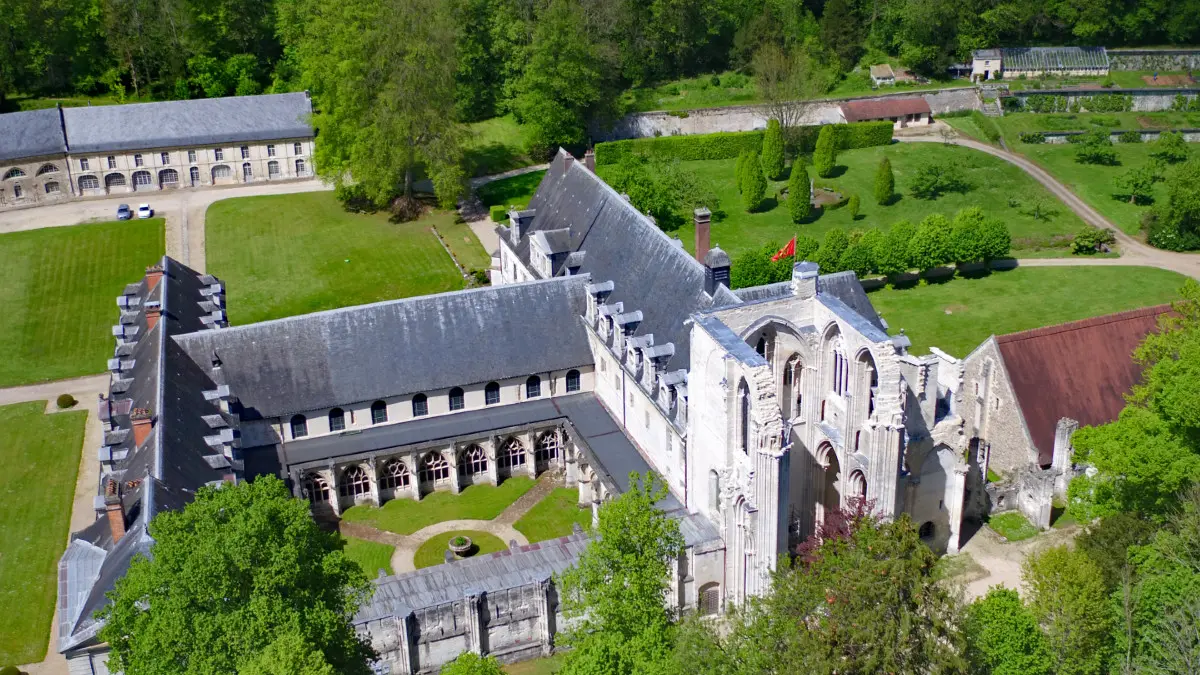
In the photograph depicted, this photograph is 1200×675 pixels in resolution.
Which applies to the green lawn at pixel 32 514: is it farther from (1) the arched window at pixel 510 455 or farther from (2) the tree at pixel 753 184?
(2) the tree at pixel 753 184

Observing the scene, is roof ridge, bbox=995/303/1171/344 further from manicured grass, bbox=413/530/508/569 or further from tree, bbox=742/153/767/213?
tree, bbox=742/153/767/213

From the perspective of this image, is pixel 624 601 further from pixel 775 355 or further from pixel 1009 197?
pixel 1009 197

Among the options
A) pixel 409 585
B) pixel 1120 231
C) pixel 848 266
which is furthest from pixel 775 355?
pixel 1120 231

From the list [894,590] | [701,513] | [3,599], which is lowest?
[3,599]

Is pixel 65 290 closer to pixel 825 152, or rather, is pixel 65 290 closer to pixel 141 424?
pixel 141 424

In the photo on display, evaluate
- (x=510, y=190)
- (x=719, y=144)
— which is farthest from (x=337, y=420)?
(x=719, y=144)

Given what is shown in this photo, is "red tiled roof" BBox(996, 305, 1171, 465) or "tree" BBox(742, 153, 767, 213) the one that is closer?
"red tiled roof" BBox(996, 305, 1171, 465)

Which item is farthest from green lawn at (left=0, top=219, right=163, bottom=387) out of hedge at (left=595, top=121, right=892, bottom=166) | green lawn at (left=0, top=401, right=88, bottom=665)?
hedge at (left=595, top=121, right=892, bottom=166)
